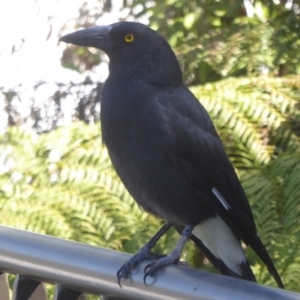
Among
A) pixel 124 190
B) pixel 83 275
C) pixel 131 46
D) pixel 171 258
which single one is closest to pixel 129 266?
pixel 83 275

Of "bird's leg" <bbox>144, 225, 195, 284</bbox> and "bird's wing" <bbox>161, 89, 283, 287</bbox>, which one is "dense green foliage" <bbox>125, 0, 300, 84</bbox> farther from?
"bird's leg" <bbox>144, 225, 195, 284</bbox>

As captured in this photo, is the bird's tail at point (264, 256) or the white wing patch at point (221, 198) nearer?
the bird's tail at point (264, 256)

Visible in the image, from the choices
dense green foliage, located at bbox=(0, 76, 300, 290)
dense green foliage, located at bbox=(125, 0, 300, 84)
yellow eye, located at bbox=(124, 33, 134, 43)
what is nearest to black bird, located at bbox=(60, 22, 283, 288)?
yellow eye, located at bbox=(124, 33, 134, 43)

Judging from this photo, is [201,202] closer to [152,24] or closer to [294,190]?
[294,190]

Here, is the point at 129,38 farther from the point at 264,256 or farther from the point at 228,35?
the point at 228,35

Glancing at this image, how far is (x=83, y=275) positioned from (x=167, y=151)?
65 centimetres

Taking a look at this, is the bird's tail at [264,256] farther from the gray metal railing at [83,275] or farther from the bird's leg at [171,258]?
the gray metal railing at [83,275]

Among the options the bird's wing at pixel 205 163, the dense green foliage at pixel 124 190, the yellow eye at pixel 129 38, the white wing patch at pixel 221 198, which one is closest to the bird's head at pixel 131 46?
the yellow eye at pixel 129 38

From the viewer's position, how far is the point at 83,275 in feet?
4.66

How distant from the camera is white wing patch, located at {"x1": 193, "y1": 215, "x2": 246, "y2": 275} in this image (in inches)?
85.5

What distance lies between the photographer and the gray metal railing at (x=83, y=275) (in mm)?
1325

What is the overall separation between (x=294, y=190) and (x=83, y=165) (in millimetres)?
733

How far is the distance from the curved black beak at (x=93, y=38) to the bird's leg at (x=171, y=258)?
0.56 m

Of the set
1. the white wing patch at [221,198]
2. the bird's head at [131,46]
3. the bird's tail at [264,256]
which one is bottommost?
the bird's tail at [264,256]
